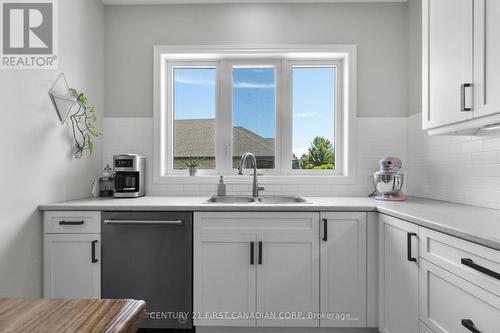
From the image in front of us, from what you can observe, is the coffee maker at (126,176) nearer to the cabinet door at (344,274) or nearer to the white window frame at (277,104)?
the white window frame at (277,104)

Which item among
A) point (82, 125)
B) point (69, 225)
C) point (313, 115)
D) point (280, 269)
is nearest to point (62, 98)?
point (82, 125)

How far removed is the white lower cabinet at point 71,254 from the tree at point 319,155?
1.75m

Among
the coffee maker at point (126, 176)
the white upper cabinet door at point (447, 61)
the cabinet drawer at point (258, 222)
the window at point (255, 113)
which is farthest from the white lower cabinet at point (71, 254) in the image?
the white upper cabinet door at point (447, 61)

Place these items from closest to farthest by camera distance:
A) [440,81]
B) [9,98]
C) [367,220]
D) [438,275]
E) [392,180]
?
[438,275] < [440,81] < [9,98] < [367,220] < [392,180]

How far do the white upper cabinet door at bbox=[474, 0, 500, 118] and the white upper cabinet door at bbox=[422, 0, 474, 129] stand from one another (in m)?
0.04

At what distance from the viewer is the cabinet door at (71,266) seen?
2.07 m

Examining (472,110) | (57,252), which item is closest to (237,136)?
(57,252)

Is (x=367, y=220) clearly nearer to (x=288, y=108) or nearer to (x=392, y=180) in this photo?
(x=392, y=180)

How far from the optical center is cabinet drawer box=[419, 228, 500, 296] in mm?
1054

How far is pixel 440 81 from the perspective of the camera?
5.63ft

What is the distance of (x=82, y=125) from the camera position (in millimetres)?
2545

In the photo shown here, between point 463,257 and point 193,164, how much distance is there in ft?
7.01

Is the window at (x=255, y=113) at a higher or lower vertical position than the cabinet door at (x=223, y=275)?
higher

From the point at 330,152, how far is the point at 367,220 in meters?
0.96
